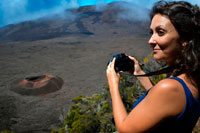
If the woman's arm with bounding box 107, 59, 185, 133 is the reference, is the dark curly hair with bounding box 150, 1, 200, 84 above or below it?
above

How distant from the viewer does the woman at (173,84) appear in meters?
0.69

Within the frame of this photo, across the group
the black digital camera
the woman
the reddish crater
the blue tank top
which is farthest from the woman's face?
the reddish crater

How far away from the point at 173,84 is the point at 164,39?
28 centimetres

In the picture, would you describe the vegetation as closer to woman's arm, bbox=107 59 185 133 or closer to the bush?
the bush

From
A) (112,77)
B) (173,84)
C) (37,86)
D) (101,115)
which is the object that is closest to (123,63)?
(112,77)

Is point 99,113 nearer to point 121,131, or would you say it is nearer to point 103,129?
point 103,129

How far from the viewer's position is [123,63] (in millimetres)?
1244

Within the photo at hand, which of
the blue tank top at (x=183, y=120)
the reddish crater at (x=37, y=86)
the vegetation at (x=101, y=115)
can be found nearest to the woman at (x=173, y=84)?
the blue tank top at (x=183, y=120)

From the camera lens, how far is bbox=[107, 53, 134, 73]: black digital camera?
1.18 m

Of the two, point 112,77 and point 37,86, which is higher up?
point 112,77

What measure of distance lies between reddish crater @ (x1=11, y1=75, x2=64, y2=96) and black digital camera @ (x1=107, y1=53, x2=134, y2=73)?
720 centimetres

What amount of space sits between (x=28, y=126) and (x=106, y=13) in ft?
189

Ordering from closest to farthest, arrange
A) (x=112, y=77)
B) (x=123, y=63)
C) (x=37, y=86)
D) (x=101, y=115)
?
(x=112, y=77)
(x=123, y=63)
(x=101, y=115)
(x=37, y=86)

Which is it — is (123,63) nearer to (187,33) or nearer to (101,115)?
(187,33)
